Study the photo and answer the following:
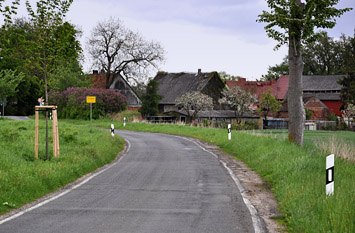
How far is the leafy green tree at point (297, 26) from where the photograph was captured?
19.5 m

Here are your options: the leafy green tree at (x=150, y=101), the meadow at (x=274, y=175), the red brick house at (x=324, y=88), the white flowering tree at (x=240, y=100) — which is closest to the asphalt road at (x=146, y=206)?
the meadow at (x=274, y=175)

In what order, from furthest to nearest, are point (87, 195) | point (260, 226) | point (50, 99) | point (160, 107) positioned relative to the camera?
point (160, 107) < point (50, 99) < point (87, 195) < point (260, 226)

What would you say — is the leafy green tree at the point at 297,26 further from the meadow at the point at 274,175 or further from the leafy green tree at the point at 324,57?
the leafy green tree at the point at 324,57

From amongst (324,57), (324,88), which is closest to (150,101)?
(324,88)

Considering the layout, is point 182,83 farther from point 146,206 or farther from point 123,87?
point 146,206

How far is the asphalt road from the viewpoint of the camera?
6.93m

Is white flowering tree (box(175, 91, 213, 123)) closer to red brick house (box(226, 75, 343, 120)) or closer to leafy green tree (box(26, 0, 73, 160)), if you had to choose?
red brick house (box(226, 75, 343, 120))

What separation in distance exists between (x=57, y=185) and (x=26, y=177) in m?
0.93

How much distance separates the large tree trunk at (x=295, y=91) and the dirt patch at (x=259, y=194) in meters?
4.98

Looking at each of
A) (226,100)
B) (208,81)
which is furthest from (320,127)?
(208,81)

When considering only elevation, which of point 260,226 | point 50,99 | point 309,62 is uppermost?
point 309,62

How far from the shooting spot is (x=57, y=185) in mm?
11039

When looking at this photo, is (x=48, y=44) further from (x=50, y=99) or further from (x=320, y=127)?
(x=320, y=127)

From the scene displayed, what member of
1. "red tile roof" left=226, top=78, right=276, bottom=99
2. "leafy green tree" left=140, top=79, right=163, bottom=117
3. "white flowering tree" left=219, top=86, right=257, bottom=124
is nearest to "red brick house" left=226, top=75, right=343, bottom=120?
"red tile roof" left=226, top=78, right=276, bottom=99
